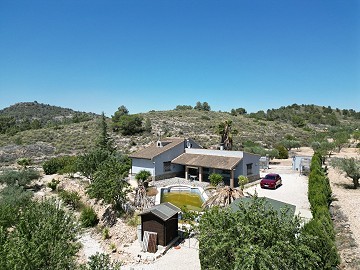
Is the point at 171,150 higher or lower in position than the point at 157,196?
higher

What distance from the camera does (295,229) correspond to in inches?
405

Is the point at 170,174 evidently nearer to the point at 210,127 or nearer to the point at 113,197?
the point at 113,197

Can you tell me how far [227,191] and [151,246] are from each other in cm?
677

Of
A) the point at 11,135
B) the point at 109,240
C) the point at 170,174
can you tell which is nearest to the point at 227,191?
the point at 109,240

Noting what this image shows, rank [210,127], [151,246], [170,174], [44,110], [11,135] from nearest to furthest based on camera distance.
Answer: [151,246] < [170,174] < [11,135] < [210,127] < [44,110]

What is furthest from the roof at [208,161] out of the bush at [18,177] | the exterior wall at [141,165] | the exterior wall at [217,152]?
the bush at [18,177]

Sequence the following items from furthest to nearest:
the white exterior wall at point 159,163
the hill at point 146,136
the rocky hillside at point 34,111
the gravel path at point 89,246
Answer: the rocky hillside at point 34,111 < the hill at point 146,136 < the white exterior wall at point 159,163 < the gravel path at point 89,246

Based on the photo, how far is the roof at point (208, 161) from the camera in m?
31.5

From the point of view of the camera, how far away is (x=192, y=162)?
113ft

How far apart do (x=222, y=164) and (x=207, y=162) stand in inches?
84.2

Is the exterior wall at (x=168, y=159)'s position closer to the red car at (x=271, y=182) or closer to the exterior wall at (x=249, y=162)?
the exterior wall at (x=249, y=162)

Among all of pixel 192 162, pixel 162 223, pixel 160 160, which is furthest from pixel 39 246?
pixel 192 162

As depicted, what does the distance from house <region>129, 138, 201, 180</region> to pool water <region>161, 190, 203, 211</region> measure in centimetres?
550

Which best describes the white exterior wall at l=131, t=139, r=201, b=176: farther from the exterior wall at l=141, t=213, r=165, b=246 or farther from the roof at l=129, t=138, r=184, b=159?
the exterior wall at l=141, t=213, r=165, b=246
